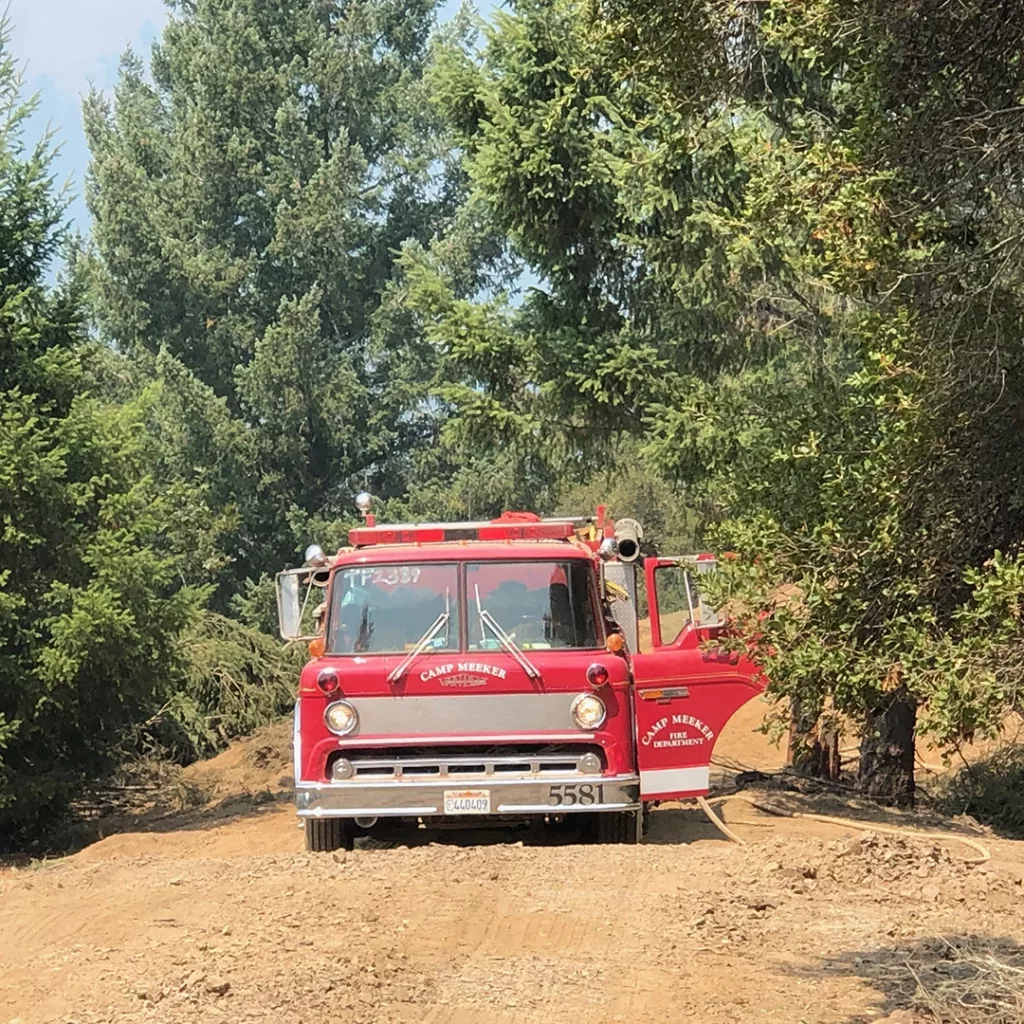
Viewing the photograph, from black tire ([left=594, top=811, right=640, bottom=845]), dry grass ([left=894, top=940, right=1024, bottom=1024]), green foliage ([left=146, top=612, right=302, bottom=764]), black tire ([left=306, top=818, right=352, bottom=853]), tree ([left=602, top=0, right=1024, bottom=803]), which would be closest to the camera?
dry grass ([left=894, top=940, right=1024, bottom=1024])

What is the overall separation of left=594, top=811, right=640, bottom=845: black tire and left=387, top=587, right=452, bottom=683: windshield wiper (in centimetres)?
190

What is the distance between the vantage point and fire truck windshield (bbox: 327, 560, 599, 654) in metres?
10.7

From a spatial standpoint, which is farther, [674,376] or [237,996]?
[674,376]

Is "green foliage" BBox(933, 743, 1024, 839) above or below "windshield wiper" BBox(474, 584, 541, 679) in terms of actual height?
below

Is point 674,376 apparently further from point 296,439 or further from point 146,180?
point 146,180

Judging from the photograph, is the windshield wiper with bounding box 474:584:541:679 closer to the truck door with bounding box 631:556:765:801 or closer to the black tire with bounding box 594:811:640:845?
the truck door with bounding box 631:556:765:801

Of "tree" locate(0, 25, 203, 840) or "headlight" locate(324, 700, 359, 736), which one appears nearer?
"headlight" locate(324, 700, 359, 736)

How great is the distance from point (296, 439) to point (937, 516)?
30.6m

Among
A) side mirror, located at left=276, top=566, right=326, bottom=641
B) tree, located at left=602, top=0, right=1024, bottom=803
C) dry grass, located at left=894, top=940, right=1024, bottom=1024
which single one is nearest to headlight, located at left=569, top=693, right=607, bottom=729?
side mirror, located at left=276, top=566, right=326, bottom=641

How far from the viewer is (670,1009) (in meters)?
6.05

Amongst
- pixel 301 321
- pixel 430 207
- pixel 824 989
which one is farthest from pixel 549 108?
pixel 430 207

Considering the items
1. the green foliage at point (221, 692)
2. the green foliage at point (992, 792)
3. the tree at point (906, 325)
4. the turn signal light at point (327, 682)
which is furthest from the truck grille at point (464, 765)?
the green foliage at point (221, 692)

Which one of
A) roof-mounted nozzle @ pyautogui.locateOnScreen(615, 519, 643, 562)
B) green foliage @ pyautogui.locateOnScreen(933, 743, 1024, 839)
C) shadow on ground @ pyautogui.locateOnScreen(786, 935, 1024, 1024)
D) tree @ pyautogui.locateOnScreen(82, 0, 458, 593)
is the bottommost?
green foliage @ pyautogui.locateOnScreen(933, 743, 1024, 839)

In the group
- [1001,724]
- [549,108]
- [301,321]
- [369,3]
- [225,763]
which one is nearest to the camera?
[1001,724]
